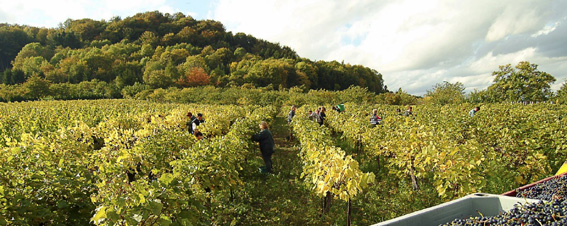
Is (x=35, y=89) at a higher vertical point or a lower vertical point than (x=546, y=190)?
higher

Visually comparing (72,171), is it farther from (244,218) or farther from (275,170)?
(275,170)

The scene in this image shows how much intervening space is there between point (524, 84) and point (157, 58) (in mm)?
83256

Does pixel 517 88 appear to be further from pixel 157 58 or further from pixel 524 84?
pixel 157 58

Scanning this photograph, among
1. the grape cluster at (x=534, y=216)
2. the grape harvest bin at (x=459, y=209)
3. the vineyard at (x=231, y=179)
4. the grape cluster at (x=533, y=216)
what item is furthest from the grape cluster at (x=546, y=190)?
the vineyard at (x=231, y=179)

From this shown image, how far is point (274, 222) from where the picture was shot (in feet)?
16.6

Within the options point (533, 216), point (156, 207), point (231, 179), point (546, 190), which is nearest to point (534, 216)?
point (533, 216)

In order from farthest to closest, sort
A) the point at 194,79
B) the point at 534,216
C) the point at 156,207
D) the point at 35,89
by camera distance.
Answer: the point at 194,79 → the point at 35,89 → the point at 156,207 → the point at 534,216

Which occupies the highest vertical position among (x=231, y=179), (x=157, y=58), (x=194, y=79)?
(x=157, y=58)

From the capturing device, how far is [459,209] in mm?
2588

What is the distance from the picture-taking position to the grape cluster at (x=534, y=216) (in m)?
1.99

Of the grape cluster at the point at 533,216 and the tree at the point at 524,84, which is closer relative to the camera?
the grape cluster at the point at 533,216

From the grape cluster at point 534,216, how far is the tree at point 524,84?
164 feet

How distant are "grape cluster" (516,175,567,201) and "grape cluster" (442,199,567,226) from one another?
85 centimetres

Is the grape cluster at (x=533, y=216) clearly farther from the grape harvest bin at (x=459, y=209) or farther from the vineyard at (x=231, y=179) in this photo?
the vineyard at (x=231, y=179)
